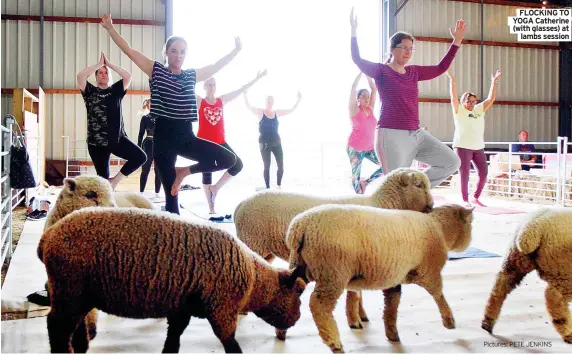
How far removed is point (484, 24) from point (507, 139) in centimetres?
346

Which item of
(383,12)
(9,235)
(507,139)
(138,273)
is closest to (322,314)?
(138,273)

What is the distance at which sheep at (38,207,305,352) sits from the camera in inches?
58.7

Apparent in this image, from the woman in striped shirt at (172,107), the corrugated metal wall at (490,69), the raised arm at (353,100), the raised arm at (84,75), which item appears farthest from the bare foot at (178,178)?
the corrugated metal wall at (490,69)

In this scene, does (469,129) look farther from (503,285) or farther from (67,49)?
(67,49)

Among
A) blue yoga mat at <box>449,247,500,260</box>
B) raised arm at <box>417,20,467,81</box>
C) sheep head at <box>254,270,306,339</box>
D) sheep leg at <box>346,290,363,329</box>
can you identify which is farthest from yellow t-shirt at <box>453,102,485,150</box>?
sheep head at <box>254,270,306,339</box>

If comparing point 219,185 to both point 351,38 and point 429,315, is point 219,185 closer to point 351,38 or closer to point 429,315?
point 351,38

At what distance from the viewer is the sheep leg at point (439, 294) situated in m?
2.15

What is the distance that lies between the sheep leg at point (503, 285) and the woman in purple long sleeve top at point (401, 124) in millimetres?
1199

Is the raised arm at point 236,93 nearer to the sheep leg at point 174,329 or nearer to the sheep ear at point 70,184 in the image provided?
the sheep ear at point 70,184

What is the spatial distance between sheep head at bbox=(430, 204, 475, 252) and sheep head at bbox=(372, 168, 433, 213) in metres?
0.10

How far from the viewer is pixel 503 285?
228 centimetres

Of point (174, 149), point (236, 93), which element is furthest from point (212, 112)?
point (174, 149)

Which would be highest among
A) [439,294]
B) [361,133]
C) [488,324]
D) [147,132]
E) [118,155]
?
[147,132]

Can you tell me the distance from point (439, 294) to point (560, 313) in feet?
1.57
